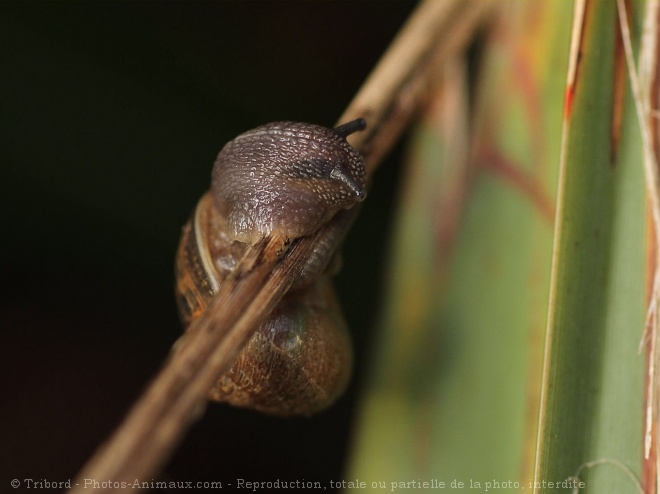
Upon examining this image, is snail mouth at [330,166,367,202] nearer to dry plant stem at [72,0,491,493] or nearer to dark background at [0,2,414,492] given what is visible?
dry plant stem at [72,0,491,493]

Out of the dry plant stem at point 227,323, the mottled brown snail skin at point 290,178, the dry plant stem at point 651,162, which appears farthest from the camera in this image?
the mottled brown snail skin at point 290,178

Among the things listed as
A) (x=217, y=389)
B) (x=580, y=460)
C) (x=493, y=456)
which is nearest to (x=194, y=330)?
(x=217, y=389)

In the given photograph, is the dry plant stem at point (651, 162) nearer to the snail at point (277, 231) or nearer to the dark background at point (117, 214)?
the snail at point (277, 231)

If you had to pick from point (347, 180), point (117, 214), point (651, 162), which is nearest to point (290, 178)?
point (347, 180)

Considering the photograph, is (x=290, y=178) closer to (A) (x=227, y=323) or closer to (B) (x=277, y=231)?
(B) (x=277, y=231)

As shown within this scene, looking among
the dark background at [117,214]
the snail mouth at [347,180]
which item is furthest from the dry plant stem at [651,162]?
the dark background at [117,214]

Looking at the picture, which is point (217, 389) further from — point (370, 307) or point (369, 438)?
Result: point (370, 307)
